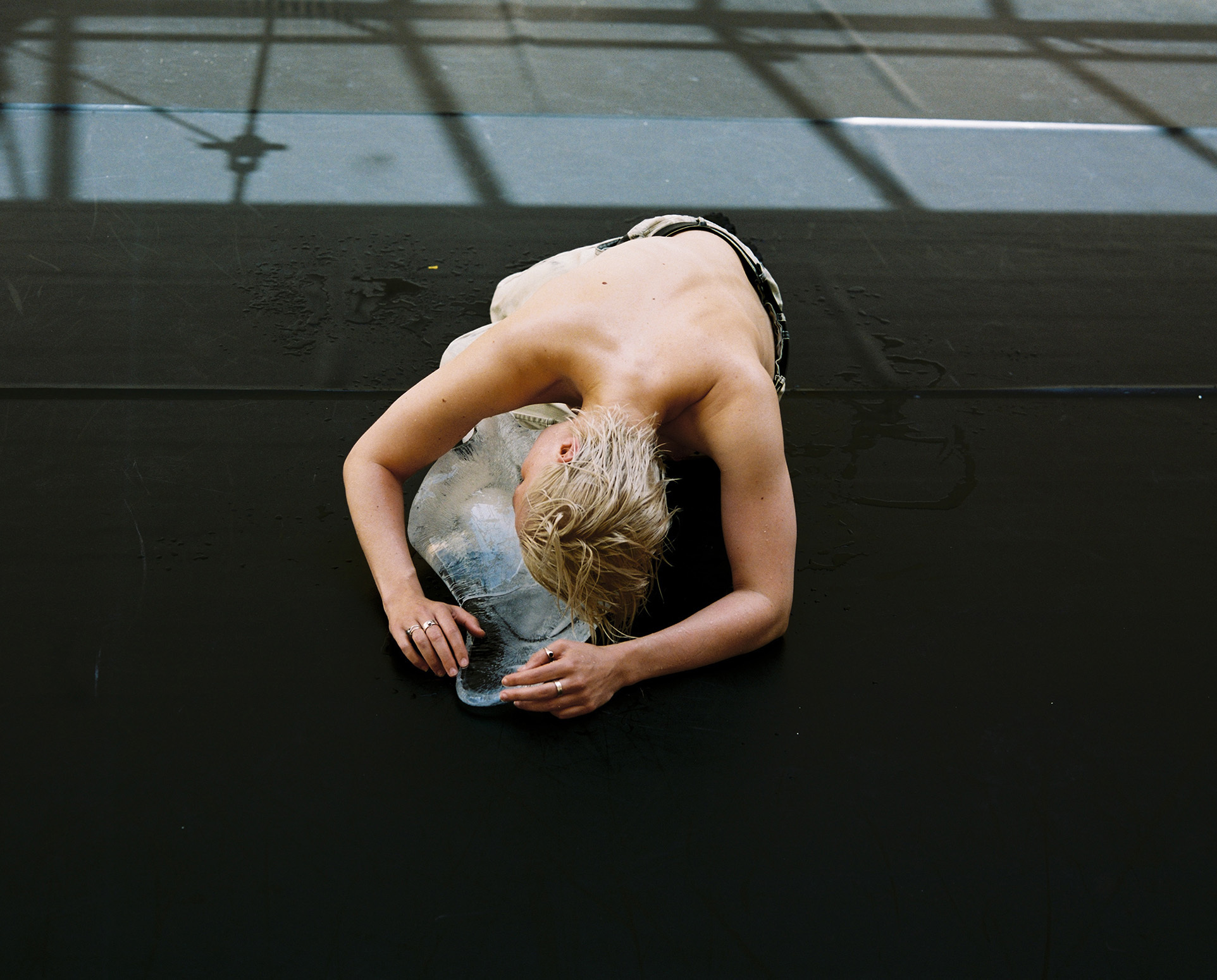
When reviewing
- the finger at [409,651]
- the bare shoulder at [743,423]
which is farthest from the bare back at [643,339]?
the finger at [409,651]

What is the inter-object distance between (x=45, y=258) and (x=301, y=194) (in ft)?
2.13

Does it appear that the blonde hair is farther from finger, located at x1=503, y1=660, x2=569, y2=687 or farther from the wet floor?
the wet floor

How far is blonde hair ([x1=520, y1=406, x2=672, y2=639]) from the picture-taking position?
123cm

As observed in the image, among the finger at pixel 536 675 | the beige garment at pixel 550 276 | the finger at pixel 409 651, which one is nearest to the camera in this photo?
the finger at pixel 536 675

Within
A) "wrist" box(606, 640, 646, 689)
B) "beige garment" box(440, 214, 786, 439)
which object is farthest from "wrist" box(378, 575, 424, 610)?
"beige garment" box(440, 214, 786, 439)

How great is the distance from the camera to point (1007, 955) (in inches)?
48.0

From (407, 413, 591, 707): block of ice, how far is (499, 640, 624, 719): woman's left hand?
0.09 metres

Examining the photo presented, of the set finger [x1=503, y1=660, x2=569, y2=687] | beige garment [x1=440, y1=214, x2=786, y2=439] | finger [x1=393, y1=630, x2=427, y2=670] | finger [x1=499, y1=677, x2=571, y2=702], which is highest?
beige garment [x1=440, y1=214, x2=786, y2=439]

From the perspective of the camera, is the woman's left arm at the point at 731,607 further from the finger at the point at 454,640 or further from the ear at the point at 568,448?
the ear at the point at 568,448

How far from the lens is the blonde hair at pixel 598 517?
123 centimetres

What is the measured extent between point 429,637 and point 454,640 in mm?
40

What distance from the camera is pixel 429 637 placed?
1.43 meters

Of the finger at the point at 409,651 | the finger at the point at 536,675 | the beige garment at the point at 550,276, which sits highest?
the beige garment at the point at 550,276

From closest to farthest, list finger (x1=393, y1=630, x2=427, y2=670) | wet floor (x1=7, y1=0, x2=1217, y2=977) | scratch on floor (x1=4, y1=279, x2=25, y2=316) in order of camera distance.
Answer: wet floor (x1=7, y1=0, x2=1217, y2=977)
finger (x1=393, y1=630, x2=427, y2=670)
scratch on floor (x1=4, y1=279, x2=25, y2=316)
